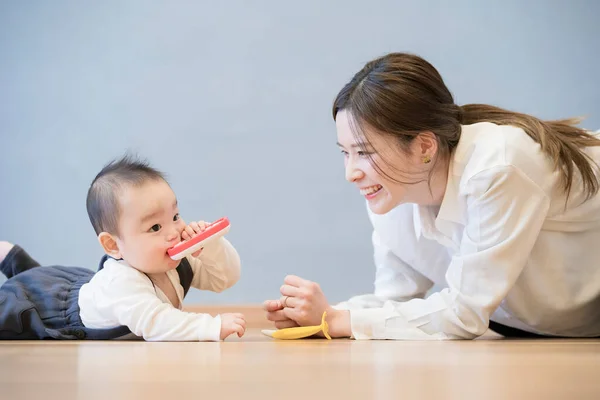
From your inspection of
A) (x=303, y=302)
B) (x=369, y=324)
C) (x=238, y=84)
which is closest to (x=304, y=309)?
(x=303, y=302)

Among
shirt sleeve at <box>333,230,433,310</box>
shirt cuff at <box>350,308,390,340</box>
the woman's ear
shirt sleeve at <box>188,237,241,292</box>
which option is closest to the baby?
shirt sleeve at <box>188,237,241,292</box>

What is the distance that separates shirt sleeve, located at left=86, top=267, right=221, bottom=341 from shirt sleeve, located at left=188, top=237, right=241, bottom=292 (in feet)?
0.83

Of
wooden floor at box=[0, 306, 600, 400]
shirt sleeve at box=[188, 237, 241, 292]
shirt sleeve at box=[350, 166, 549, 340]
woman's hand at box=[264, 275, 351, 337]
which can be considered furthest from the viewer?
shirt sleeve at box=[188, 237, 241, 292]

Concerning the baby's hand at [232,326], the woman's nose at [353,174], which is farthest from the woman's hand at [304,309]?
the woman's nose at [353,174]

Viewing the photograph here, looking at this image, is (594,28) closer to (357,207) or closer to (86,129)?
(357,207)

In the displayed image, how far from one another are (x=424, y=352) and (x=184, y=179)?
1747 mm

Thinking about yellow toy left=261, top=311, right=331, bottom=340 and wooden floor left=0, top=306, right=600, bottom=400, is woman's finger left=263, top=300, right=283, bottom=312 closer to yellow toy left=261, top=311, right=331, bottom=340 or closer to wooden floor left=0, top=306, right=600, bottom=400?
yellow toy left=261, top=311, right=331, bottom=340

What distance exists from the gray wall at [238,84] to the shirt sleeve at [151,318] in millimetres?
1318

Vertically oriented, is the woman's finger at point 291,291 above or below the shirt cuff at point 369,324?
above

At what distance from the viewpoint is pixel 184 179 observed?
2812mm

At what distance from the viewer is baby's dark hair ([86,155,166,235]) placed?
1.51 meters

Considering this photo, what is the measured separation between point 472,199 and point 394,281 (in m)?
0.62

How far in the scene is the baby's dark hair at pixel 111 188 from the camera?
1512 millimetres

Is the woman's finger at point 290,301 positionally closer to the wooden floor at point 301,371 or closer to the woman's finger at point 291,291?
the woman's finger at point 291,291
